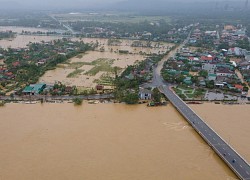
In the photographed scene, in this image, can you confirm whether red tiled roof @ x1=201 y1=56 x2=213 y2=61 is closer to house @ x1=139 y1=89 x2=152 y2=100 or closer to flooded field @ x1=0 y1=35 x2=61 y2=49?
house @ x1=139 y1=89 x2=152 y2=100

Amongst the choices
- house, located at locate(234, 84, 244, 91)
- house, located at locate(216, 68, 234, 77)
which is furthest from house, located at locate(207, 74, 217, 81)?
house, located at locate(234, 84, 244, 91)

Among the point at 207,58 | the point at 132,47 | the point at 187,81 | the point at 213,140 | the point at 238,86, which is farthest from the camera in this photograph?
the point at 132,47

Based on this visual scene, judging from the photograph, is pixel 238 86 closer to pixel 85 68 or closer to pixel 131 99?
pixel 131 99

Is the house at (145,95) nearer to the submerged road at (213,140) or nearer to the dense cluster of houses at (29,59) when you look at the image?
the submerged road at (213,140)

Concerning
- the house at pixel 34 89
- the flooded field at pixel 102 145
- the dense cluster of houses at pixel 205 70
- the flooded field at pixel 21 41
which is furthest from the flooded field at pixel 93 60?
the flooded field at pixel 21 41

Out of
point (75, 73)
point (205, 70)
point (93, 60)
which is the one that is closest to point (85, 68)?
point (75, 73)

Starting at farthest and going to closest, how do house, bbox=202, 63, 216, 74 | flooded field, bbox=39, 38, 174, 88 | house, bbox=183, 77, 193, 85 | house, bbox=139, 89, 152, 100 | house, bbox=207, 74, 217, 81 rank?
house, bbox=202, 63, 216, 74
flooded field, bbox=39, 38, 174, 88
house, bbox=207, 74, 217, 81
house, bbox=183, 77, 193, 85
house, bbox=139, 89, 152, 100

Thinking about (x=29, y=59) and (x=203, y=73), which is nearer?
(x=203, y=73)
